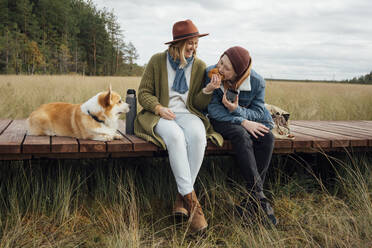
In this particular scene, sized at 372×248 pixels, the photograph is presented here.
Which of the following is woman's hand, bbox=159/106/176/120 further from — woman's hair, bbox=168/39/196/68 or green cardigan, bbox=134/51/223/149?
woman's hair, bbox=168/39/196/68

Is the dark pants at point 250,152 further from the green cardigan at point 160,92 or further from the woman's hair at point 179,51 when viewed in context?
the woman's hair at point 179,51

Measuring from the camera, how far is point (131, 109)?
11.5 ft

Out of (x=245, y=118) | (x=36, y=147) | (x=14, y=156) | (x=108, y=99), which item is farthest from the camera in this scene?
(x=245, y=118)

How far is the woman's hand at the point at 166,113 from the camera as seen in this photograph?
126 inches

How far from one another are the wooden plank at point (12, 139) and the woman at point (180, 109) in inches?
43.0

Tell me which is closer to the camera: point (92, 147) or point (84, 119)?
point (92, 147)

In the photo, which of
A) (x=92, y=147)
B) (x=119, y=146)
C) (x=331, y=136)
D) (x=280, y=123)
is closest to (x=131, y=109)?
(x=119, y=146)

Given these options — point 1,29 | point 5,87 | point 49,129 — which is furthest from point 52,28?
point 49,129

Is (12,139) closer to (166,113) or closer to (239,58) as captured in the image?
(166,113)

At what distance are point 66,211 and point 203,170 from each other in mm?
1513

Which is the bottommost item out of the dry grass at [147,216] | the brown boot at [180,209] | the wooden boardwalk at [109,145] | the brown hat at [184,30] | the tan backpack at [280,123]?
the dry grass at [147,216]

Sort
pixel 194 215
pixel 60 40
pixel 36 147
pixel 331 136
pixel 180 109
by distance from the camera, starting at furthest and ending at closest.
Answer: pixel 60 40
pixel 331 136
pixel 180 109
pixel 36 147
pixel 194 215

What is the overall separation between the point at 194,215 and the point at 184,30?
5.57 ft

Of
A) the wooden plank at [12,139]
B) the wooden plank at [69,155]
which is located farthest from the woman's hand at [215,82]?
the wooden plank at [12,139]
